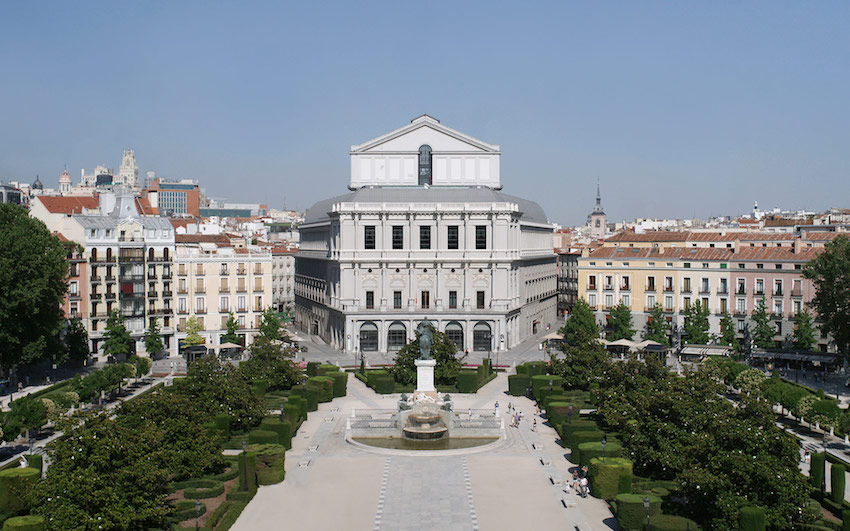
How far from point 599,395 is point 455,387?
19.6 meters

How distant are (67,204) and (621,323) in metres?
68.4

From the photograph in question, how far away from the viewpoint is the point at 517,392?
66.7 m

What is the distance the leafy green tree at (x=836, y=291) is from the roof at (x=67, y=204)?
76.3 metres

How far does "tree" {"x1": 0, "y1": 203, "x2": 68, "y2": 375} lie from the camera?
64.6m

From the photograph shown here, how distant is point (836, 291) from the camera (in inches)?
2717

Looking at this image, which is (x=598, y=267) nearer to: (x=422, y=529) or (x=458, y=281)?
(x=458, y=281)

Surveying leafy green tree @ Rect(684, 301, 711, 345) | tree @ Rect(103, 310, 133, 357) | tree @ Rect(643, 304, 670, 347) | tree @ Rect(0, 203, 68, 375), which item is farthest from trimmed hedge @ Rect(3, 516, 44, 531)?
leafy green tree @ Rect(684, 301, 711, 345)

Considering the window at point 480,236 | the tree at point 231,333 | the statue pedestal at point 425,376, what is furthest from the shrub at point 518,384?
the tree at point 231,333

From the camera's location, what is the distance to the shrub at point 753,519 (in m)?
31.7

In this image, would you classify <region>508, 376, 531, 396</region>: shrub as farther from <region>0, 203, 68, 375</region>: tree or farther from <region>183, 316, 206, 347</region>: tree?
<region>0, 203, 68, 375</region>: tree

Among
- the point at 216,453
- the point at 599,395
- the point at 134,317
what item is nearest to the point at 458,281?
the point at 134,317

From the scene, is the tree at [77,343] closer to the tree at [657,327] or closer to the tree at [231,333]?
the tree at [231,333]

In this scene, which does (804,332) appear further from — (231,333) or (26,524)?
(26,524)

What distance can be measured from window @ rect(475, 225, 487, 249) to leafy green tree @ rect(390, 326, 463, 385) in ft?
73.3
